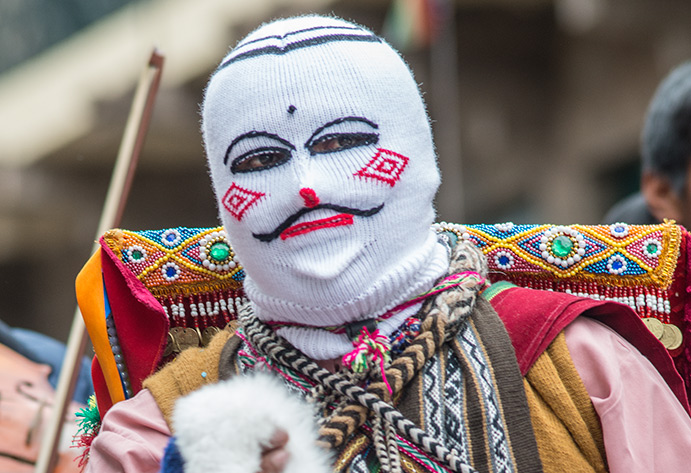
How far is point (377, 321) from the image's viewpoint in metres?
1.55

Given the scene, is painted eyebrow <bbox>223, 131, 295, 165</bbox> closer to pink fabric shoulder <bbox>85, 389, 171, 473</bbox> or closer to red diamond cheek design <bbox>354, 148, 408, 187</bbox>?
red diamond cheek design <bbox>354, 148, 408, 187</bbox>

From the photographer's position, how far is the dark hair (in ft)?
8.14

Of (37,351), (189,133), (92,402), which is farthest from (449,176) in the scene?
(92,402)

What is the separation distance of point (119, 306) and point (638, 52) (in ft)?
16.8

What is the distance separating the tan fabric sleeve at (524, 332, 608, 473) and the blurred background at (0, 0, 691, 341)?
378 centimetres

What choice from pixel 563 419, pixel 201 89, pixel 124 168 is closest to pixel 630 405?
pixel 563 419

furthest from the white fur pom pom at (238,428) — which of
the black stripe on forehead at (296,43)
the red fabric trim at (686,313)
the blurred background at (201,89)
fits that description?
the blurred background at (201,89)

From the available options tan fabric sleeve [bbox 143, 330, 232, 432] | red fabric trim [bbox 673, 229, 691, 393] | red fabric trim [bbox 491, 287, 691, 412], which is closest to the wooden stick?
tan fabric sleeve [bbox 143, 330, 232, 432]

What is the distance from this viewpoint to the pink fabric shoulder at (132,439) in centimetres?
150

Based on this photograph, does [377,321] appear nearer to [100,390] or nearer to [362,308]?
[362,308]

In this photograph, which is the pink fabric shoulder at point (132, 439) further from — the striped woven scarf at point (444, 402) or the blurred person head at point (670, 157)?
the blurred person head at point (670, 157)

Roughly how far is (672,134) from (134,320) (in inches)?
67.6

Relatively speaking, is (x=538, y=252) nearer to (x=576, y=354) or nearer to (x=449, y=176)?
(x=576, y=354)

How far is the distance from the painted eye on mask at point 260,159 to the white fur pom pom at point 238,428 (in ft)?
1.40
